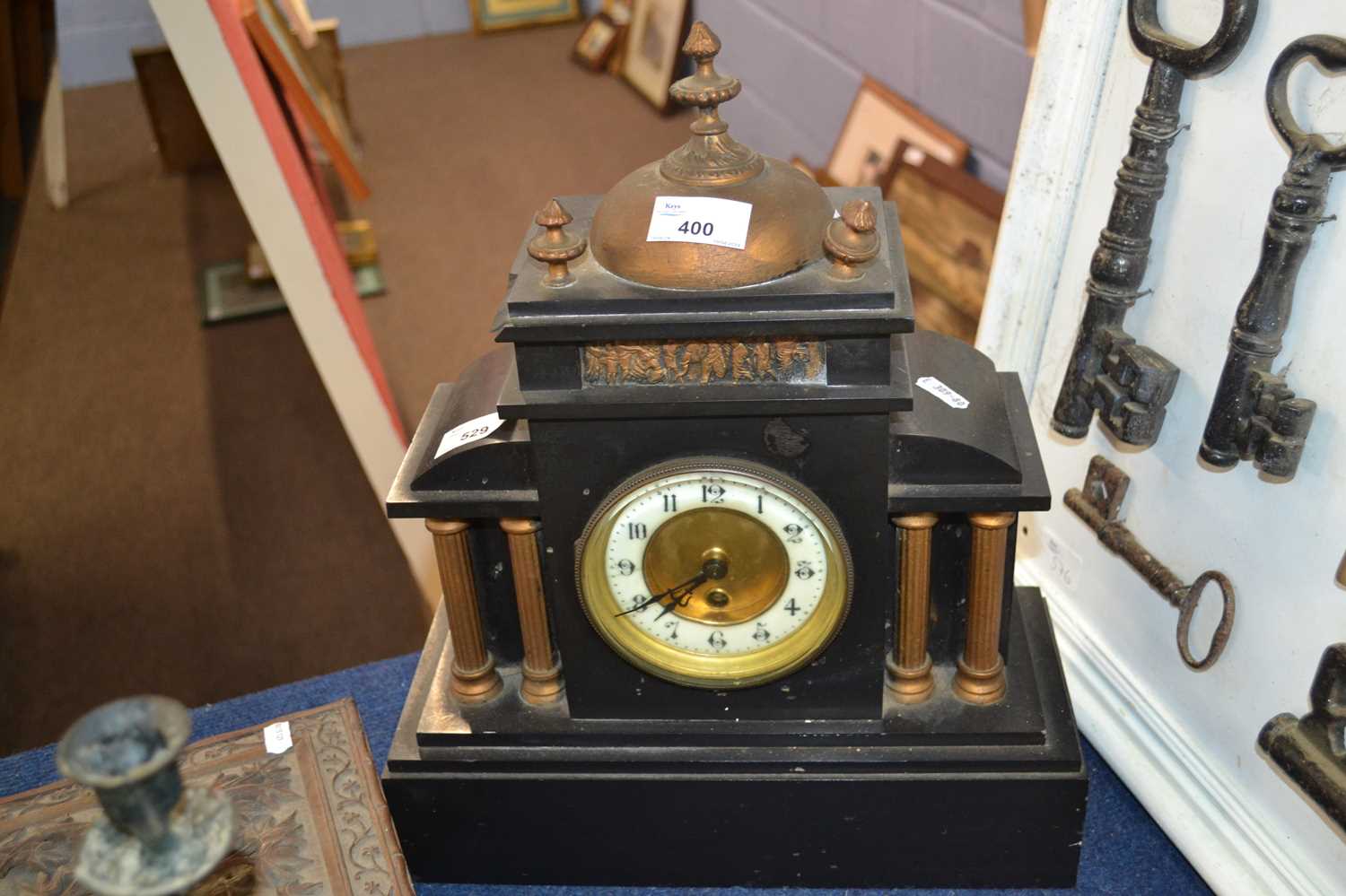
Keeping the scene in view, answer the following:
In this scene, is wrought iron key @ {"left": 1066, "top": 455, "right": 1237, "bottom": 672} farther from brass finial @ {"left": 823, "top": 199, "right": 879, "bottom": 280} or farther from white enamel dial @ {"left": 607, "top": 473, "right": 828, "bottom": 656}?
brass finial @ {"left": 823, "top": 199, "right": 879, "bottom": 280}

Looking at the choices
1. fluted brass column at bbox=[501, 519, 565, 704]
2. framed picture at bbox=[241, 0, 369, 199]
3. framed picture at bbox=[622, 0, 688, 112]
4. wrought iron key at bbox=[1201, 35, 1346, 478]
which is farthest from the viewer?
framed picture at bbox=[622, 0, 688, 112]

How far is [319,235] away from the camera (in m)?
2.39

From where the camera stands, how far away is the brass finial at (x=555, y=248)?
1279mm

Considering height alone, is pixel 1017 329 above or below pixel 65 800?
above

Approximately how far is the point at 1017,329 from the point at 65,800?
57.0 inches

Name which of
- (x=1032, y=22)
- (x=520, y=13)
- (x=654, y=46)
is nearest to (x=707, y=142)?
(x=1032, y=22)

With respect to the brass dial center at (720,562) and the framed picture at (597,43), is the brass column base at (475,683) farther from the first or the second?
the framed picture at (597,43)

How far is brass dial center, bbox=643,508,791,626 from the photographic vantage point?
140 centimetres

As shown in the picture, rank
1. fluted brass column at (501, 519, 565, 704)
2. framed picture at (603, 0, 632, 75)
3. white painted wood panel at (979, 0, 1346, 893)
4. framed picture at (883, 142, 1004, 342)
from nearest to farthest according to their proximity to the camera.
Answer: white painted wood panel at (979, 0, 1346, 893), fluted brass column at (501, 519, 565, 704), framed picture at (883, 142, 1004, 342), framed picture at (603, 0, 632, 75)

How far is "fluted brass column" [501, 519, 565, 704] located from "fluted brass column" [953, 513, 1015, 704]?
0.50 metres

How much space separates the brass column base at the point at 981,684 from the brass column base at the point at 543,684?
0.49 meters

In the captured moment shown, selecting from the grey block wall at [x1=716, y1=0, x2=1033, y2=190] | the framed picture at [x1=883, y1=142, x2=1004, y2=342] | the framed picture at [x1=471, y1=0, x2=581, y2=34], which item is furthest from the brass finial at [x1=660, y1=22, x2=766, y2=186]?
the framed picture at [x1=471, y1=0, x2=581, y2=34]

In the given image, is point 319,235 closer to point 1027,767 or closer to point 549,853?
point 549,853

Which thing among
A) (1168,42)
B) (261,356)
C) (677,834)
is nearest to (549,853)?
(677,834)
